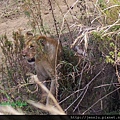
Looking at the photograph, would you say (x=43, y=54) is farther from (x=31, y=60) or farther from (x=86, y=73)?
(x=86, y=73)

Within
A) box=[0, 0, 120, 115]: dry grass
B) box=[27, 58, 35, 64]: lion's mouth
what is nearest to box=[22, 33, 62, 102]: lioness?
box=[27, 58, 35, 64]: lion's mouth

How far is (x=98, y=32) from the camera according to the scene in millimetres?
4074

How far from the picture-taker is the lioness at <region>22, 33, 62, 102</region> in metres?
4.77

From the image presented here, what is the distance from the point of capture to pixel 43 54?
16.0 feet

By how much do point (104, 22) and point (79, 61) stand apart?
1.78ft

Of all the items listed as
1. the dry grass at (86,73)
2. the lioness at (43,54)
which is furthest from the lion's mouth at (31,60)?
the dry grass at (86,73)

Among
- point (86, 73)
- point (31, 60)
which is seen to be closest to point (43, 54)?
point (31, 60)

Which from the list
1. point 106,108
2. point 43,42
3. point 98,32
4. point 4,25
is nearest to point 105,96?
point 106,108

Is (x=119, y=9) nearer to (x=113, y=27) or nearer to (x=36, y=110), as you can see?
(x=113, y=27)

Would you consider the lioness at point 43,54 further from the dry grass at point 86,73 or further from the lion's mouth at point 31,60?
the dry grass at point 86,73

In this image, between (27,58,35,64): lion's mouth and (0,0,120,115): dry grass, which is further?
(27,58,35,64): lion's mouth

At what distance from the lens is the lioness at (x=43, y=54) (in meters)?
4.77

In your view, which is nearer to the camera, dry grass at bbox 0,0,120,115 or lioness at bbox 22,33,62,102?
dry grass at bbox 0,0,120,115

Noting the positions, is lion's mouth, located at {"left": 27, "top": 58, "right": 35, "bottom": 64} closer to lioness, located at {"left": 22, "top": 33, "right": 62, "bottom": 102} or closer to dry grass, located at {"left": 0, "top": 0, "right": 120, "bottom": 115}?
lioness, located at {"left": 22, "top": 33, "right": 62, "bottom": 102}
